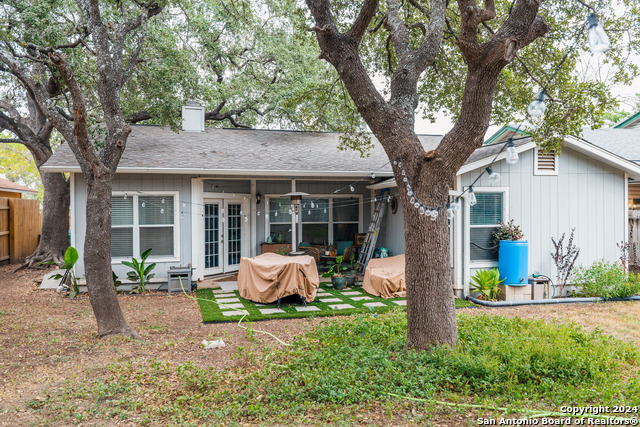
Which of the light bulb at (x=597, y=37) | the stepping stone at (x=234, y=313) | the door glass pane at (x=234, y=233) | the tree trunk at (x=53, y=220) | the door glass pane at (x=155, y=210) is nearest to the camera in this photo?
the light bulb at (x=597, y=37)

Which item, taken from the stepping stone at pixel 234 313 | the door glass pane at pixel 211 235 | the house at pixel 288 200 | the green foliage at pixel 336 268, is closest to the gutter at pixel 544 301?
the house at pixel 288 200

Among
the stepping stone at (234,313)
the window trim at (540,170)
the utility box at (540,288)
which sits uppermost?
the window trim at (540,170)

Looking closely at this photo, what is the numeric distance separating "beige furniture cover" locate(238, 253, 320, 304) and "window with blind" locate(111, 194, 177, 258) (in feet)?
→ 7.90

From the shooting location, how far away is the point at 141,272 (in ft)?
28.4

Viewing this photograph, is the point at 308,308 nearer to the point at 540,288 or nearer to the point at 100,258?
the point at 100,258

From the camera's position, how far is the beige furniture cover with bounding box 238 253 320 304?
24.8 feet

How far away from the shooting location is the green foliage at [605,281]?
7.83 metres

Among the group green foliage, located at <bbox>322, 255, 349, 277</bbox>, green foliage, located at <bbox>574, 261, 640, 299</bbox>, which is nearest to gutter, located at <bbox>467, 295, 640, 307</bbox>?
green foliage, located at <bbox>574, 261, 640, 299</bbox>

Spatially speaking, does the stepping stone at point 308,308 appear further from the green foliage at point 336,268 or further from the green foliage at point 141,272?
the green foliage at point 141,272

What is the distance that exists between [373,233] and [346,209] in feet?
5.20

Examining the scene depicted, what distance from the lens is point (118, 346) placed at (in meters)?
5.19

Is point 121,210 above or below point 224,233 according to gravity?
above

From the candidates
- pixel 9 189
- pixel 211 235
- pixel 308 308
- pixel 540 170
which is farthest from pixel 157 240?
pixel 9 189

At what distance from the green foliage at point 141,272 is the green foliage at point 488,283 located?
21.5ft
